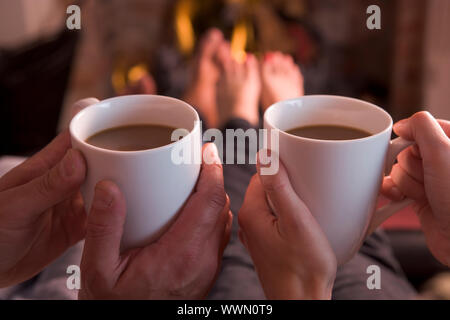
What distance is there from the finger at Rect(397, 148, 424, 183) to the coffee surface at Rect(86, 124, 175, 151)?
0.31m

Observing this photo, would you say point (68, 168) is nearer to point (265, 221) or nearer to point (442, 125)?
point (265, 221)

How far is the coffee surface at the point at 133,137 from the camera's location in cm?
55

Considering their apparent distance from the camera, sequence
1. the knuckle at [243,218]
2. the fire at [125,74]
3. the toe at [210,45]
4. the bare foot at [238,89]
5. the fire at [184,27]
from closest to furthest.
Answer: the knuckle at [243,218], the bare foot at [238,89], the toe at [210,45], the fire at [184,27], the fire at [125,74]

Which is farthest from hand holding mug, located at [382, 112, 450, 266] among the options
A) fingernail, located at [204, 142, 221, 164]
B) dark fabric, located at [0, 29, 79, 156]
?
dark fabric, located at [0, 29, 79, 156]

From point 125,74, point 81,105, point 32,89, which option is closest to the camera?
point 81,105

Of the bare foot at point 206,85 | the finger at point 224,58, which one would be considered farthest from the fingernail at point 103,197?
the finger at point 224,58

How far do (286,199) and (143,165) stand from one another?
0.16 metres

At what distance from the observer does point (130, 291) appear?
56 cm

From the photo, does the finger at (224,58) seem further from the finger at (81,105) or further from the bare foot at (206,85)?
the finger at (81,105)

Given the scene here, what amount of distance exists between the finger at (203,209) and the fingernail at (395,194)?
0.75 feet

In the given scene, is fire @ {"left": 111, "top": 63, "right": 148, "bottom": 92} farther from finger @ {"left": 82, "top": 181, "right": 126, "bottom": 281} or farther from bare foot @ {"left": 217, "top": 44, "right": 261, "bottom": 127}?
finger @ {"left": 82, "top": 181, "right": 126, "bottom": 281}

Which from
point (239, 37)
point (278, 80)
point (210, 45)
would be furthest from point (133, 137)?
point (239, 37)

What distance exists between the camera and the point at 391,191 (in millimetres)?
639

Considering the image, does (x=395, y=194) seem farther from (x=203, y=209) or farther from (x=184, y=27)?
(x=184, y=27)
